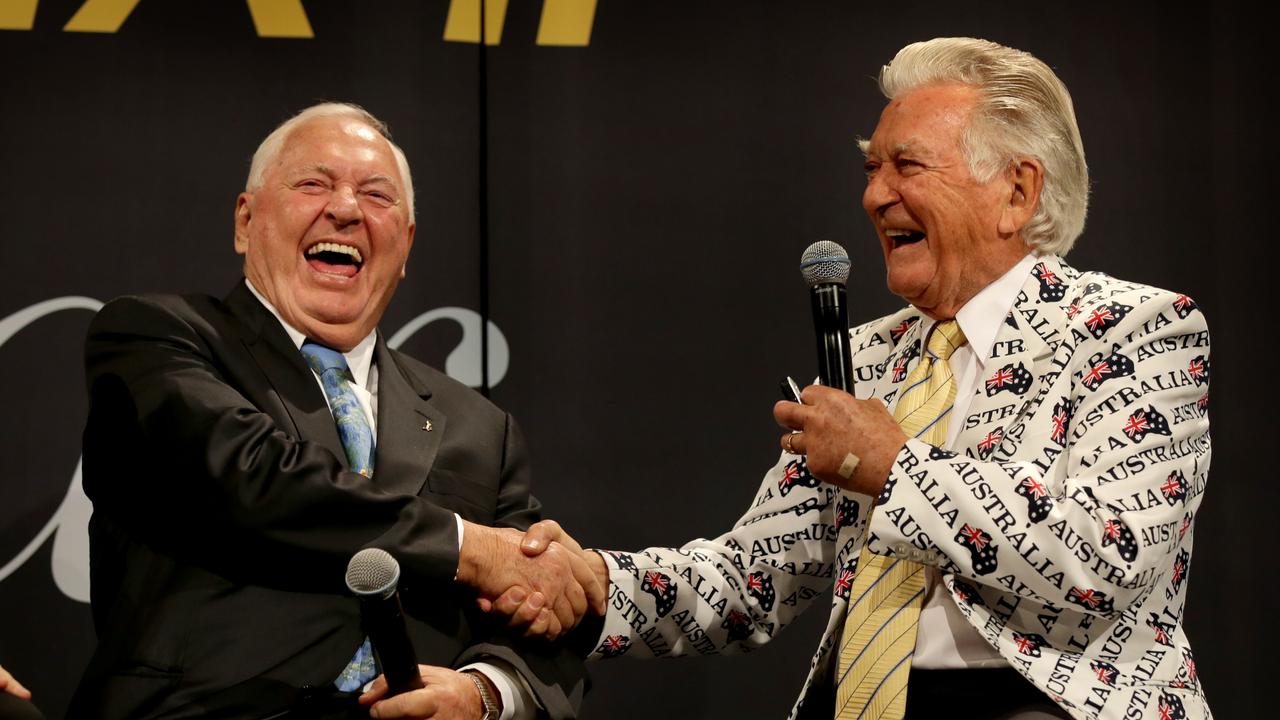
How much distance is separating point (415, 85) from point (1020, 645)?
77.8 inches

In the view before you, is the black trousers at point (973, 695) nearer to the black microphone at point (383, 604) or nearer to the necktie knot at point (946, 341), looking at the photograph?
the necktie knot at point (946, 341)

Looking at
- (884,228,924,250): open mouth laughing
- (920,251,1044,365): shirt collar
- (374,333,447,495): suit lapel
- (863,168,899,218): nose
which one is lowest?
(374,333,447,495): suit lapel

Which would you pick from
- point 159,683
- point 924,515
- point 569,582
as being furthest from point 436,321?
point 924,515

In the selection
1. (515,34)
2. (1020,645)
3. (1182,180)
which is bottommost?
(1020,645)

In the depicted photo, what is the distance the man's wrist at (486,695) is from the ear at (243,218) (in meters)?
0.93

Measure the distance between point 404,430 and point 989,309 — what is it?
1.02 meters

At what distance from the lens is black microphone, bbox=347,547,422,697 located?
1.58 m

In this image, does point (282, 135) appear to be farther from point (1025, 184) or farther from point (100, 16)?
point (1025, 184)

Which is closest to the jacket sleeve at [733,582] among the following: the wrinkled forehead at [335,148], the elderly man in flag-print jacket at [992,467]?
the elderly man in flag-print jacket at [992,467]

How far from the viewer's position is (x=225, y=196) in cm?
303

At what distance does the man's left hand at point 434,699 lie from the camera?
1951 mm

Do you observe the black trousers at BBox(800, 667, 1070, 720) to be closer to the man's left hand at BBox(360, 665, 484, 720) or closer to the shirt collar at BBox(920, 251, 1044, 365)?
the shirt collar at BBox(920, 251, 1044, 365)

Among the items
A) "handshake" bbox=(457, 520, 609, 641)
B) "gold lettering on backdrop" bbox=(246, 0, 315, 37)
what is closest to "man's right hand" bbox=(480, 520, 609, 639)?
"handshake" bbox=(457, 520, 609, 641)

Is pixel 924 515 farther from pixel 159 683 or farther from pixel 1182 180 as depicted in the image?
pixel 1182 180
